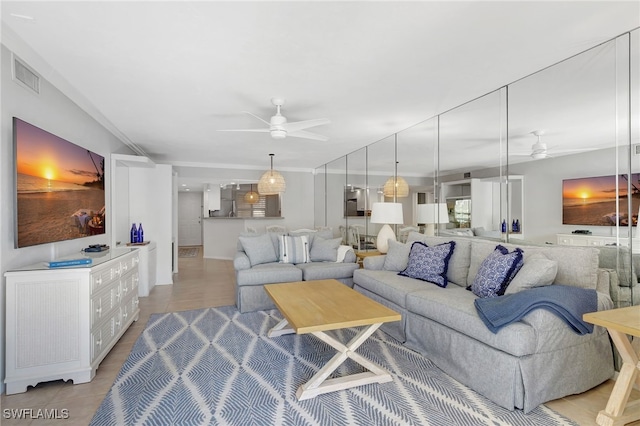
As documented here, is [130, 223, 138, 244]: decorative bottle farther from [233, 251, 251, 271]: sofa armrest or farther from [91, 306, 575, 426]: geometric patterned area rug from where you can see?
[91, 306, 575, 426]: geometric patterned area rug

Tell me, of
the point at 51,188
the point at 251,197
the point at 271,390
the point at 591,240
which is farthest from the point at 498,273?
the point at 251,197

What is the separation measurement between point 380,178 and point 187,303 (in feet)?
11.7

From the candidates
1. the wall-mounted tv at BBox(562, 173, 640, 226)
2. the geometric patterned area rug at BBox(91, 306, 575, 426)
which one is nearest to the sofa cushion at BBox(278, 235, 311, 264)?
the geometric patterned area rug at BBox(91, 306, 575, 426)

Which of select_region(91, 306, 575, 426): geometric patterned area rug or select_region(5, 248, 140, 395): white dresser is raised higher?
select_region(5, 248, 140, 395): white dresser

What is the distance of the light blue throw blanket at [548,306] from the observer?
196 cm

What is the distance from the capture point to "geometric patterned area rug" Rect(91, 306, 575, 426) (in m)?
1.87

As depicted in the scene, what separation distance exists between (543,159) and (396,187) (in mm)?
2094

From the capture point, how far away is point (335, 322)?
2.11 meters

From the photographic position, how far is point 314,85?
2836 mm

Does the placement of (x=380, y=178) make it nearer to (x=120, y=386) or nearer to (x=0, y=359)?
(x=120, y=386)

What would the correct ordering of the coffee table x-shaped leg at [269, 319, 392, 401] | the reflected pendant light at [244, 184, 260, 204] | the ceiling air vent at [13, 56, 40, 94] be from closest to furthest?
1. the coffee table x-shaped leg at [269, 319, 392, 401]
2. the ceiling air vent at [13, 56, 40, 94]
3. the reflected pendant light at [244, 184, 260, 204]

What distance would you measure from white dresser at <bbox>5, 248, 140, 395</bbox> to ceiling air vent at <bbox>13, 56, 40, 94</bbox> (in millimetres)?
1359

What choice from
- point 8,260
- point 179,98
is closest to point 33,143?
point 8,260

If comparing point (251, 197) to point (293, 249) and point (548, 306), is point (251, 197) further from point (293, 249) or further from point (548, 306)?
point (548, 306)
